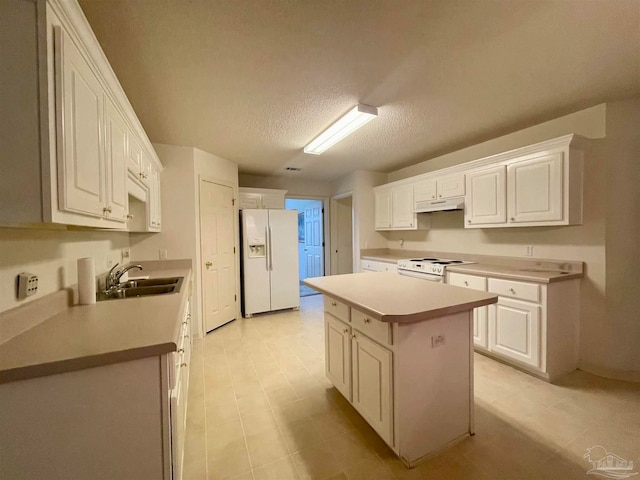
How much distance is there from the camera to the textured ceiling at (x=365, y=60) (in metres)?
1.31

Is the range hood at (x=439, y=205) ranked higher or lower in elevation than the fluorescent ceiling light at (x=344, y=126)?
lower

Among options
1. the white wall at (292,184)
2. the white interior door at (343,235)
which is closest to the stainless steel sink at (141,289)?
the white wall at (292,184)

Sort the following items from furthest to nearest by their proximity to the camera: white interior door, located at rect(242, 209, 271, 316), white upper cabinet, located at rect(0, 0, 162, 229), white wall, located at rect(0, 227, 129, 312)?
white interior door, located at rect(242, 209, 271, 316) → white wall, located at rect(0, 227, 129, 312) → white upper cabinet, located at rect(0, 0, 162, 229)

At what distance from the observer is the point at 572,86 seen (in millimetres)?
1996

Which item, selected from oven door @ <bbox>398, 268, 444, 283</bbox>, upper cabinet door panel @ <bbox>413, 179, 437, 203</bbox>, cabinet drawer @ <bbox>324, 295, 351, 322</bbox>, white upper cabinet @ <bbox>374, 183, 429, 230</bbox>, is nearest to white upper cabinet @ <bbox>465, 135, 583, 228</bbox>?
upper cabinet door panel @ <bbox>413, 179, 437, 203</bbox>

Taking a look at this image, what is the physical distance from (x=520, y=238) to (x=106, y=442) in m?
3.61

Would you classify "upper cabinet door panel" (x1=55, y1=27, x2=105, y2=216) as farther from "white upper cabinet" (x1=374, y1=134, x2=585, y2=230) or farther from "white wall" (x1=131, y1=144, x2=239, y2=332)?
"white upper cabinet" (x1=374, y1=134, x2=585, y2=230)

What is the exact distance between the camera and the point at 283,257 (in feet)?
14.3

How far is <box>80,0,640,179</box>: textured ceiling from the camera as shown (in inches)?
51.4

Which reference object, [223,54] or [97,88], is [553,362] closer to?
[223,54]

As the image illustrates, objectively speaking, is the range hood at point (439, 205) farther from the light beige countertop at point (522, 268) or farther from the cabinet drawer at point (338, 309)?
the cabinet drawer at point (338, 309)

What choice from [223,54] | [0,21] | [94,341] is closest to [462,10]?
[223,54]

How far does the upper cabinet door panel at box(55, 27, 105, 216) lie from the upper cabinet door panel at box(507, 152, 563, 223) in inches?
130

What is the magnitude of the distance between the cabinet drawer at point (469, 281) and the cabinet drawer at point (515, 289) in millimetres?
74
